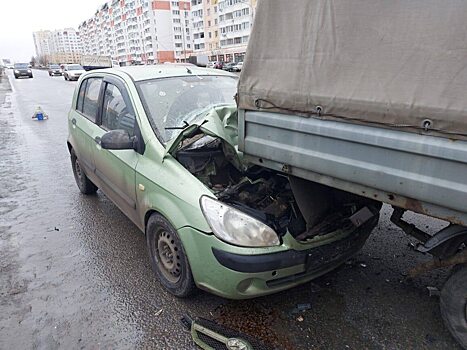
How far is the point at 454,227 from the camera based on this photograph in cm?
209

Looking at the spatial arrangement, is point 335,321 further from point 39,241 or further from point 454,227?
point 39,241

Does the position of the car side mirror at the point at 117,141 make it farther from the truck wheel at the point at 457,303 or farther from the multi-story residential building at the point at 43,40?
the multi-story residential building at the point at 43,40

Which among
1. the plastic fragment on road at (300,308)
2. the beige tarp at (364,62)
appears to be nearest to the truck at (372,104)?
the beige tarp at (364,62)

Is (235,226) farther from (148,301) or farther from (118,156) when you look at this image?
(118,156)

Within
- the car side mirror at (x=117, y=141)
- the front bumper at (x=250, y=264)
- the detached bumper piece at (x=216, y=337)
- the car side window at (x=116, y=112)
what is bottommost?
the detached bumper piece at (x=216, y=337)

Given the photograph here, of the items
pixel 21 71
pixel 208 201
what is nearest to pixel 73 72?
pixel 21 71

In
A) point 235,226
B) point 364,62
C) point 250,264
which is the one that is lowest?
point 250,264

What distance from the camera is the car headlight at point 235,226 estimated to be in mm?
2375

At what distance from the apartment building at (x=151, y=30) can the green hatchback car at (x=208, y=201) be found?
3342 inches

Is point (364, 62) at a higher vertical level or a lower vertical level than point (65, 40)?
lower

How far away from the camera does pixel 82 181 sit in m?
5.11

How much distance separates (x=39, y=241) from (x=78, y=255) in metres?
0.66

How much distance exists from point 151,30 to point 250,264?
10073cm

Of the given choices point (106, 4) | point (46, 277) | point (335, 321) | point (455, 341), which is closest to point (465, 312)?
point (455, 341)
